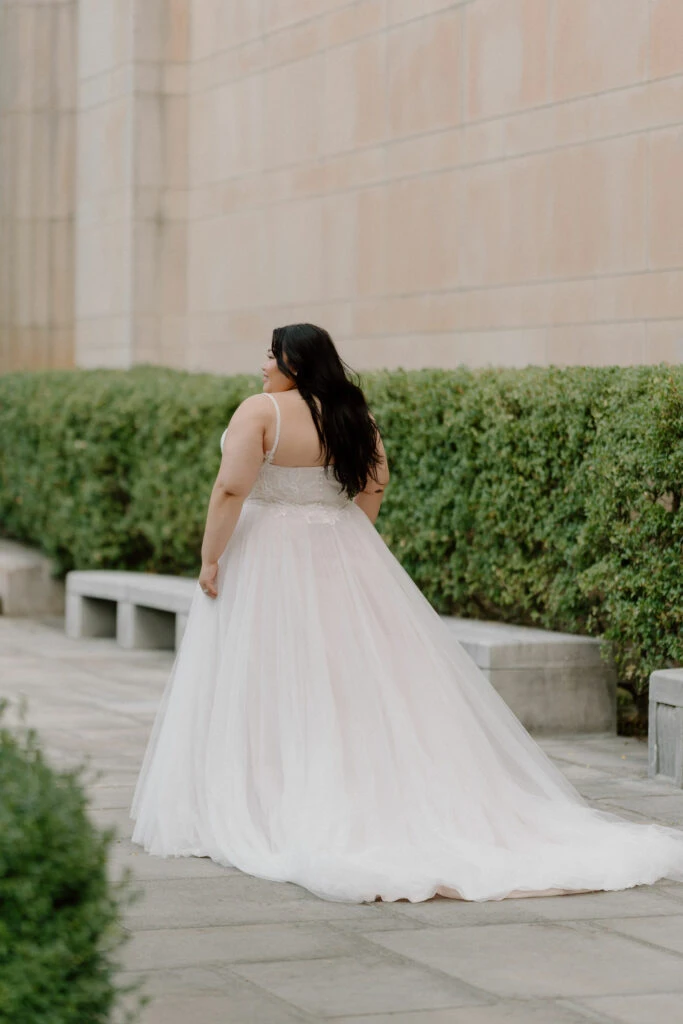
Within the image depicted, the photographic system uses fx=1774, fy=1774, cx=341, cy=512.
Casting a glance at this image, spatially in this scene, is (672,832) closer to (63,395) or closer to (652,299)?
(652,299)

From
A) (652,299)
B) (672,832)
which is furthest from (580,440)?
(672,832)

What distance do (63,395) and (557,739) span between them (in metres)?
6.84

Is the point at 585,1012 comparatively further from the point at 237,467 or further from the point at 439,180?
the point at 439,180

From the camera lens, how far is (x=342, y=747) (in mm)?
6441

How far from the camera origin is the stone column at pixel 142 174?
15.9 metres

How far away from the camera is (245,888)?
233 inches

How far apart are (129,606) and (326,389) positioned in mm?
6645

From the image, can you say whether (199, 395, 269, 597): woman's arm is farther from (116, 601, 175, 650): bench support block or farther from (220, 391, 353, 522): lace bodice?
(116, 601, 175, 650): bench support block

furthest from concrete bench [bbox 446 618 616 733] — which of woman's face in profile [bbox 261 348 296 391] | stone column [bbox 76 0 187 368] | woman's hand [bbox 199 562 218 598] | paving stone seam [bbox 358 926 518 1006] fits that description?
stone column [bbox 76 0 187 368]

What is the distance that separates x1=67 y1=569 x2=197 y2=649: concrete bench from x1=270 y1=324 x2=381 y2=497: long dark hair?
5456 millimetres

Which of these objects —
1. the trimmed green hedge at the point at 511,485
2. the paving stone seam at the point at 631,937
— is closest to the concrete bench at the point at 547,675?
the trimmed green hedge at the point at 511,485

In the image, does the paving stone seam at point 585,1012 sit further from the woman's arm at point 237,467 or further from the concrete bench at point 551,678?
the concrete bench at point 551,678

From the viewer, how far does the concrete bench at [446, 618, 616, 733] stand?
9.04 m

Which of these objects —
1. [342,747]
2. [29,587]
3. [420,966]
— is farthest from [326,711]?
[29,587]
